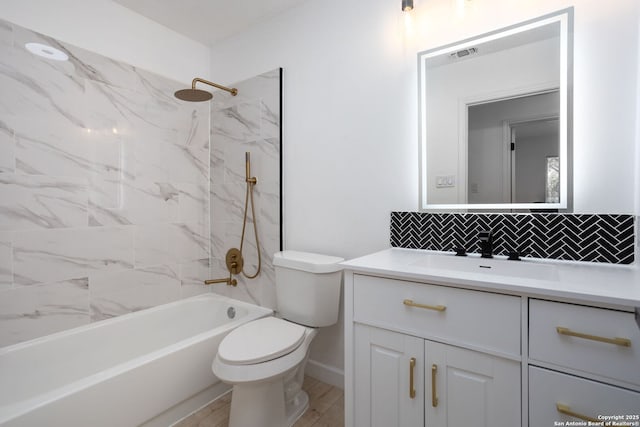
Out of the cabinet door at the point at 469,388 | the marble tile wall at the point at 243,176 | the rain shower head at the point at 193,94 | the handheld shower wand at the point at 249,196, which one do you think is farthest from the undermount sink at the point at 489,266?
the rain shower head at the point at 193,94

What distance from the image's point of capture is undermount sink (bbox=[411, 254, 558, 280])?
1.19m

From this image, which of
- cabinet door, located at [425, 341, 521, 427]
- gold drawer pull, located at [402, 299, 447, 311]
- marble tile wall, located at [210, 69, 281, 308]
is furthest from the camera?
marble tile wall, located at [210, 69, 281, 308]

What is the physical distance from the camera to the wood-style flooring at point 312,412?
1.65 meters

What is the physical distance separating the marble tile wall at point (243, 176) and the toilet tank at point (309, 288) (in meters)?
0.37

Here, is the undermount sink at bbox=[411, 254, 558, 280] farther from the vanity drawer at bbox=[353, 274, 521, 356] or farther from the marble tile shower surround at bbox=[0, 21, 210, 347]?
the marble tile shower surround at bbox=[0, 21, 210, 347]

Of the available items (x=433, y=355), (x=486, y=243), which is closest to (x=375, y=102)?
(x=486, y=243)

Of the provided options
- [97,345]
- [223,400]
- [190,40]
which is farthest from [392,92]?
[97,345]

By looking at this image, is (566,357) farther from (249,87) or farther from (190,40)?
(190,40)

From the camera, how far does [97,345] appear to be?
6.17ft

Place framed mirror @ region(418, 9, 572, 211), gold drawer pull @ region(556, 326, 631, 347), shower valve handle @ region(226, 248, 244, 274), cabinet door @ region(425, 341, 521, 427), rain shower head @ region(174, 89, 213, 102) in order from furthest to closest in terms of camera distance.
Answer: shower valve handle @ region(226, 248, 244, 274), rain shower head @ region(174, 89, 213, 102), framed mirror @ region(418, 9, 572, 211), cabinet door @ region(425, 341, 521, 427), gold drawer pull @ region(556, 326, 631, 347)

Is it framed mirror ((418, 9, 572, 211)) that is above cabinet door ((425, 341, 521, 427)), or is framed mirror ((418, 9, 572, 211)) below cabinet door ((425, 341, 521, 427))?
above

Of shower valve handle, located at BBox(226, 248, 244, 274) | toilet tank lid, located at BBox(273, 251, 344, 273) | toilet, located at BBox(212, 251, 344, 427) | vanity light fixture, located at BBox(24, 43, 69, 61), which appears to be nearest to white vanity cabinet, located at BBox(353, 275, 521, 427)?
toilet, located at BBox(212, 251, 344, 427)

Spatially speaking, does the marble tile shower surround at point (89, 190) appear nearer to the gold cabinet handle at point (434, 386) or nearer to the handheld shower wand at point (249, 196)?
the handheld shower wand at point (249, 196)

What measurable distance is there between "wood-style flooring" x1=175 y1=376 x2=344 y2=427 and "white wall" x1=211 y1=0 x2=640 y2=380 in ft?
0.60
